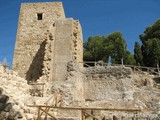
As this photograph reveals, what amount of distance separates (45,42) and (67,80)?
4180 millimetres

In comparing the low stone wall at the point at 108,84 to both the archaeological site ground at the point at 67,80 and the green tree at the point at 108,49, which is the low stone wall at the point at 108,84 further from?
the green tree at the point at 108,49

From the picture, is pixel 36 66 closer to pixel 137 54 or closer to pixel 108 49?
pixel 108 49

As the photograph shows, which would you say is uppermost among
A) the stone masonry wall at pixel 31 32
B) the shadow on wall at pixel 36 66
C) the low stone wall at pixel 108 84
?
the stone masonry wall at pixel 31 32

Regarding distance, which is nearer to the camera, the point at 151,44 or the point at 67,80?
the point at 67,80

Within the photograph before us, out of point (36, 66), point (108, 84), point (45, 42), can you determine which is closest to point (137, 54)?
point (108, 84)

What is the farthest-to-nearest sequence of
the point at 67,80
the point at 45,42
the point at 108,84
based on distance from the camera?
the point at 45,42
the point at 108,84
the point at 67,80

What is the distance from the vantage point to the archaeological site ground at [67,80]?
1053cm

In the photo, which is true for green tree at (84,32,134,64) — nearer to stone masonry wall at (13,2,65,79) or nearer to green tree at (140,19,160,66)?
green tree at (140,19,160,66)

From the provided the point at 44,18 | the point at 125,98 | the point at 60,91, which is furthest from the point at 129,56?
the point at 60,91

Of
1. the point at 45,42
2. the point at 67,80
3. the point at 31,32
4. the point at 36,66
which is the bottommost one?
the point at 67,80

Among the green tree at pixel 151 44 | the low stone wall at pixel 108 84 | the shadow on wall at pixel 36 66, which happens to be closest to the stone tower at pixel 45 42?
the shadow on wall at pixel 36 66

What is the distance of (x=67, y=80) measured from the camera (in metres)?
12.3

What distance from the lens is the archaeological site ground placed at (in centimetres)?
1053

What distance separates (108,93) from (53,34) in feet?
16.2
